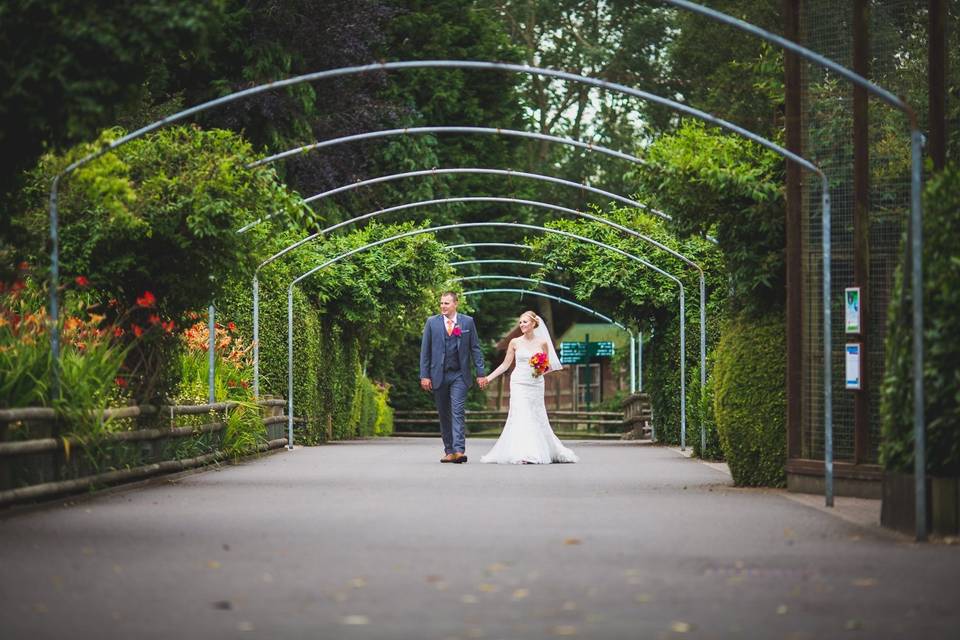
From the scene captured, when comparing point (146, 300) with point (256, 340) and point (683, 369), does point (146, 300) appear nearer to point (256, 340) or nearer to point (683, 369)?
point (256, 340)

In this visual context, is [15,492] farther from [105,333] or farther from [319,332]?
[319,332]

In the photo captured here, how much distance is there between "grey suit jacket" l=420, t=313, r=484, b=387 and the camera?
76.5 ft

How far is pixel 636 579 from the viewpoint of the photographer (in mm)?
8867

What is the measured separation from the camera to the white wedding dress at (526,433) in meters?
23.8

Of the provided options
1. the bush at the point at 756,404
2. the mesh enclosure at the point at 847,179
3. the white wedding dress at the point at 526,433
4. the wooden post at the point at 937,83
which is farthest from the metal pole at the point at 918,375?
the white wedding dress at the point at 526,433

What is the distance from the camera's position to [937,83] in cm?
1474

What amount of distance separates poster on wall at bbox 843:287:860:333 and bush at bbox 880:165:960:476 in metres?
2.68

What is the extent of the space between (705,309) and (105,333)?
12497 mm

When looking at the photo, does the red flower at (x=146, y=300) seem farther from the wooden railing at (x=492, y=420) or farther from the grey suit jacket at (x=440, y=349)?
the wooden railing at (x=492, y=420)

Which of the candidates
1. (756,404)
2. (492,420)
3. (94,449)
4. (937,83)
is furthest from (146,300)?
(492,420)

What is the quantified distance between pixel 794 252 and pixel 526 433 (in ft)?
26.7

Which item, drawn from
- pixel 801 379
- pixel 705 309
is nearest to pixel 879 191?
pixel 801 379

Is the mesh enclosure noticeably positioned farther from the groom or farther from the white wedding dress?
the white wedding dress

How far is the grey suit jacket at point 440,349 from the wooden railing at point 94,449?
113 inches
